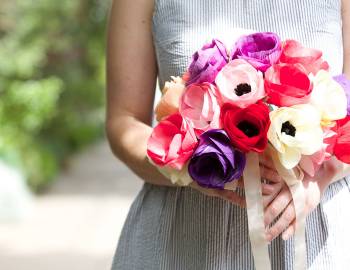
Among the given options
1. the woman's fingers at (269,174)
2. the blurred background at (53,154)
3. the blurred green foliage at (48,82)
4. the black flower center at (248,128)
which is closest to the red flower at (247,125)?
the black flower center at (248,128)

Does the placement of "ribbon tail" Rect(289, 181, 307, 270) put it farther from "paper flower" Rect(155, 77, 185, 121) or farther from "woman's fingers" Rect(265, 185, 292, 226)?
"paper flower" Rect(155, 77, 185, 121)

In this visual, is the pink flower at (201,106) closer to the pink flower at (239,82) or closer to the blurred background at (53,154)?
the pink flower at (239,82)

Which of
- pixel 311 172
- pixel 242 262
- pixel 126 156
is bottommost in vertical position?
pixel 242 262

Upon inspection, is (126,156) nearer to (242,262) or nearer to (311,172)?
(242,262)

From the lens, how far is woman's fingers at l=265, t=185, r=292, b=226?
1.71 meters

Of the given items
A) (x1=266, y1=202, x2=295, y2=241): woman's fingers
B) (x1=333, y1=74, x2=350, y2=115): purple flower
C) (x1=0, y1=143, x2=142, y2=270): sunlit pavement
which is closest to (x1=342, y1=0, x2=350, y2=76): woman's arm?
(x1=333, y1=74, x2=350, y2=115): purple flower

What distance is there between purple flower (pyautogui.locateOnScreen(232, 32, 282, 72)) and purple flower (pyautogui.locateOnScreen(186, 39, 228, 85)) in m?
0.03

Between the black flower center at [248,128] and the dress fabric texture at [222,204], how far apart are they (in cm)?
31

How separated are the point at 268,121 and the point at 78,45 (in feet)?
42.7

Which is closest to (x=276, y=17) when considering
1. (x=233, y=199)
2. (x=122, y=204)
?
(x=233, y=199)

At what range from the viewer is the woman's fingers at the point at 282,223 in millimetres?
1716

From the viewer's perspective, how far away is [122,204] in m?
8.86

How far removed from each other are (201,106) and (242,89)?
3.7 inches

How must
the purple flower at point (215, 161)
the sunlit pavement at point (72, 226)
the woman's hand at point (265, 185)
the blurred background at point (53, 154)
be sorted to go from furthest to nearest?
the blurred background at point (53, 154)
the sunlit pavement at point (72, 226)
the woman's hand at point (265, 185)
the purple flower at point (215, 161)
